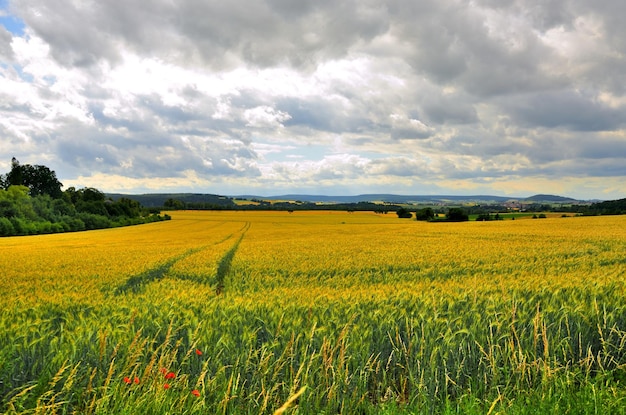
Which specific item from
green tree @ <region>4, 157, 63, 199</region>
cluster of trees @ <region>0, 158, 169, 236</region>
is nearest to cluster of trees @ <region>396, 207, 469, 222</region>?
cluster of trees @ <region>0, 158, 169, 236</region>

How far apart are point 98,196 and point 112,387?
460 feet

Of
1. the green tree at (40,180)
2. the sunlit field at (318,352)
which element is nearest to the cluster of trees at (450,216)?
the sunlit field at (318,352)

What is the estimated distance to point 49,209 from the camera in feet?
284

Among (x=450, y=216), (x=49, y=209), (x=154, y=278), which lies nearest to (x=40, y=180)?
(x=49, y=209)

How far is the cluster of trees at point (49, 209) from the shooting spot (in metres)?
74.6

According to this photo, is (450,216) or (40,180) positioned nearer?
(450,216)

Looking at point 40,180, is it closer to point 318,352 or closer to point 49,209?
point 49,209

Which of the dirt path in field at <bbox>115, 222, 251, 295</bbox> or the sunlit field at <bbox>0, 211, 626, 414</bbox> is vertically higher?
the sunlit field at <bbox>0, 211, 626, 414</bbox>

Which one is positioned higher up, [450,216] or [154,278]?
[154,278]

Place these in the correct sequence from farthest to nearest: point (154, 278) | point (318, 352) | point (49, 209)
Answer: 1. point (49, 209)
2. point (154, 278)
3. point (318, 352)

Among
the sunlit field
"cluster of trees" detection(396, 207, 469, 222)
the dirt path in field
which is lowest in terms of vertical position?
"cluster of trees" detection(396, 207, 469, 222)

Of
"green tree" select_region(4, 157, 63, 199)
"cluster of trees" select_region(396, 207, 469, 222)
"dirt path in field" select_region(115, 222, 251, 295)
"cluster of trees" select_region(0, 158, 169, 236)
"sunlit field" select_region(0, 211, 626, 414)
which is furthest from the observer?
"green tree" select_region(4, 157, 63, 199)

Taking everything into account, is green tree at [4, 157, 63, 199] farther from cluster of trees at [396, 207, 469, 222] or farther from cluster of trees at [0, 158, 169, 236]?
cluster of trees at [396, 207, 469, 222]

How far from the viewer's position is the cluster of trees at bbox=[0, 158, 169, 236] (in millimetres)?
74562
